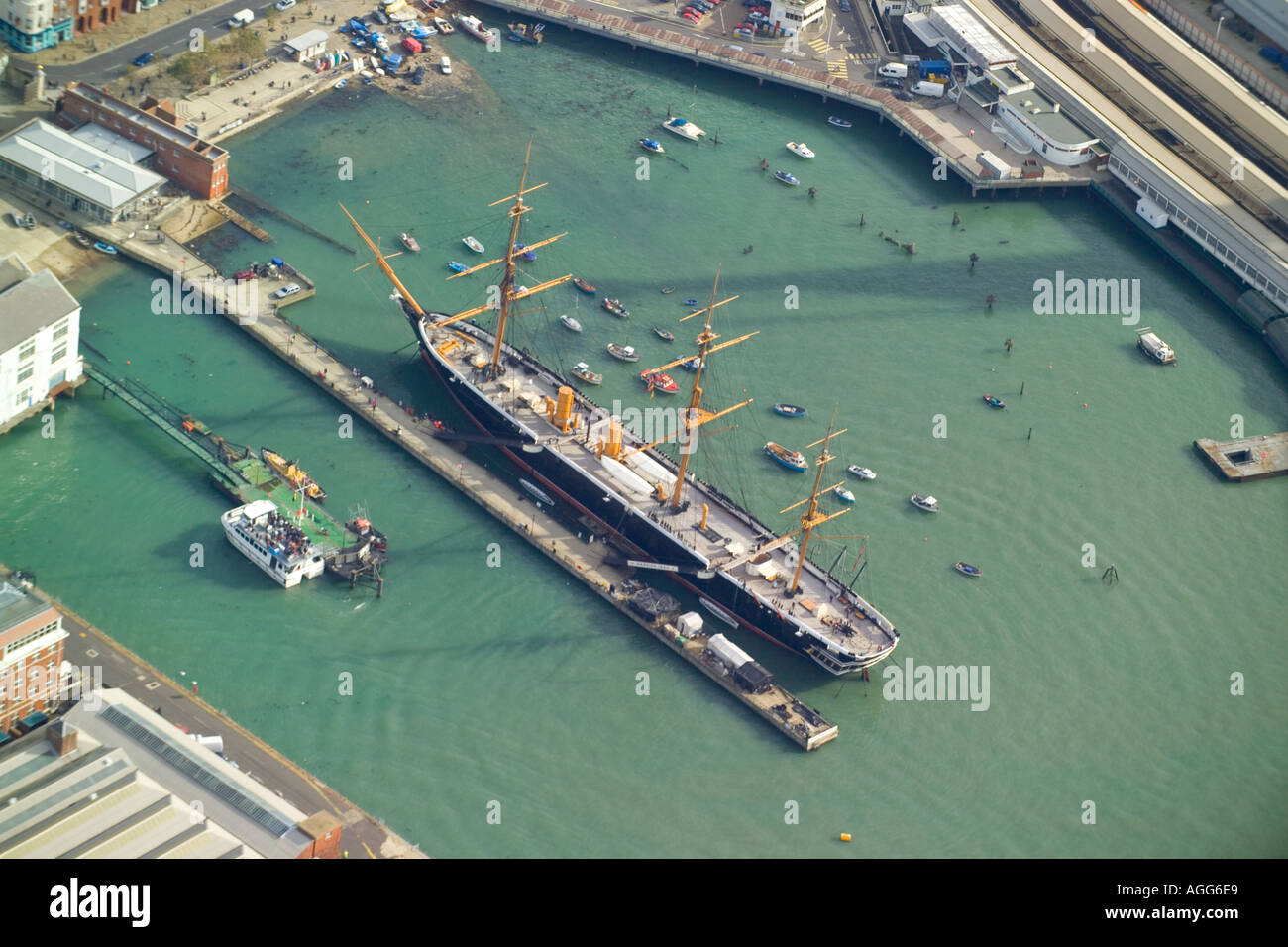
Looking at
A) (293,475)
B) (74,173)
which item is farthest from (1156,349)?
(74,173)

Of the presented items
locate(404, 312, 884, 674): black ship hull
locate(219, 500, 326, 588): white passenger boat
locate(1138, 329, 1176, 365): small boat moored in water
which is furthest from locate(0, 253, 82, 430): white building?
locate(1138, 329, 1176, 365): small boat moored in water

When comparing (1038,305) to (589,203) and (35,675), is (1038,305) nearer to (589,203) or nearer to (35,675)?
(589,203)

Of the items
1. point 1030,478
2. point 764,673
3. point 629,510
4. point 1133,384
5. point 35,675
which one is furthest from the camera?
point 1133,384

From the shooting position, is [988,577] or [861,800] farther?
[988,577]

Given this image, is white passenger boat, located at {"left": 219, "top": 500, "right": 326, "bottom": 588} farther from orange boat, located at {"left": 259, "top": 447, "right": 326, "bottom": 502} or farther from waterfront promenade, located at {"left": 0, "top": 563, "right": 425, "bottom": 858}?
waterfront promenade, located at {"left": 0, "top": 563, "right": 425, "bottom": 858}

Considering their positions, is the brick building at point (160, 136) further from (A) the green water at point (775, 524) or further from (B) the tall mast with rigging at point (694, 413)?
(B) the tall mast with rigging at point (694, 413)

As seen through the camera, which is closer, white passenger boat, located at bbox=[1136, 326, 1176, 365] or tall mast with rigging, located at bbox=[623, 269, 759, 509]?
tall mast with rigging, located at bbox=[623, 269, 759, 509]

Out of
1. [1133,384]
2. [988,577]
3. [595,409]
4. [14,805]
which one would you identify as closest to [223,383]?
[595,409]
